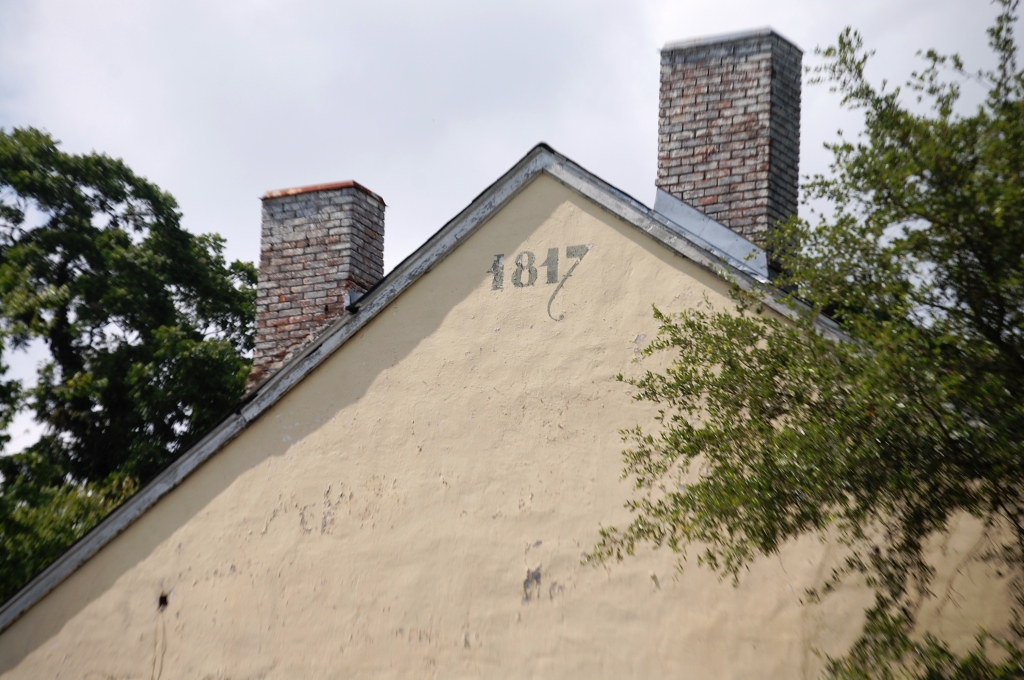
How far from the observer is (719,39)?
24.8 ft

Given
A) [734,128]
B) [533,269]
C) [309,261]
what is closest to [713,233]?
[734,128]

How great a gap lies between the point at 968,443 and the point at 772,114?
12.5 feet

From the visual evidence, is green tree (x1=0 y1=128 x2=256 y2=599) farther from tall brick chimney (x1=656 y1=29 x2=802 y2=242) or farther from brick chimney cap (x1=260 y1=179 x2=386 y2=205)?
tall brick chimney (x1=656 y1=29 x2=802 y2=242)

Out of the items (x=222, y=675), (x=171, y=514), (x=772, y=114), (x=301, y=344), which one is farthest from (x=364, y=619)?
(x=772, y=114)

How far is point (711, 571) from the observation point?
5570 mm

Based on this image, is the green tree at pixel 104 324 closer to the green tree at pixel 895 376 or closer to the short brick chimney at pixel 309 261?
the short brick chimney at pixel 309 261

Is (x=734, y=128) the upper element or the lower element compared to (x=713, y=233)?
upper

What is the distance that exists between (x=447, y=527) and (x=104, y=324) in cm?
1245

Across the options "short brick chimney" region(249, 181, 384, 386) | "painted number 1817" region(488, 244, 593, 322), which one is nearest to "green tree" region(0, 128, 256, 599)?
"short brick chimney" region(249, 181, 384, 386)

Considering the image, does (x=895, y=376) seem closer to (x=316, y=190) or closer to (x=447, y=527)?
(x=447, y=527)

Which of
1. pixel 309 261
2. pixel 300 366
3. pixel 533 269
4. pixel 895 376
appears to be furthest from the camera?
pixel 309 261

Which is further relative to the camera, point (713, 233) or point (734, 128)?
point (734, 128)

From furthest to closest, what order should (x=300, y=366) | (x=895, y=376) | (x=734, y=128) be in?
(x=734, y=128)
(x=300, y=366)
(x=895, y=376)

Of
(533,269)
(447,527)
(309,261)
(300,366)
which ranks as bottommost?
(447,527)
